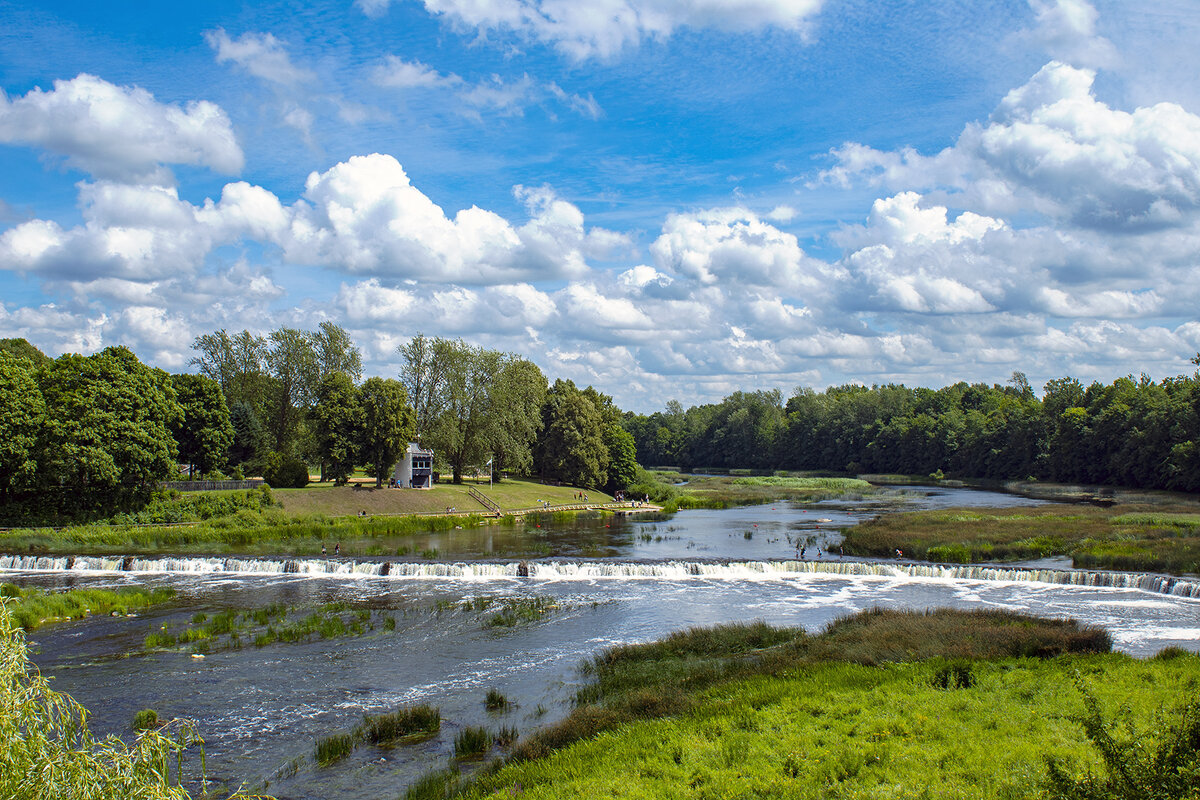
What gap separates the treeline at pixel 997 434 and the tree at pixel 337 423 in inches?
3659

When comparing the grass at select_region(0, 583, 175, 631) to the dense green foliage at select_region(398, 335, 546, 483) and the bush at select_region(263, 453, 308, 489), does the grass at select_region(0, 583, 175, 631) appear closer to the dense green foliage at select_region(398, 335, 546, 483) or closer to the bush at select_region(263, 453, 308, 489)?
the bush at select_region(263, 453, 308, 489)

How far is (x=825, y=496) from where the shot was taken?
102062mm

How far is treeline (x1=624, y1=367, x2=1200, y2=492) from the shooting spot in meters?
96.4

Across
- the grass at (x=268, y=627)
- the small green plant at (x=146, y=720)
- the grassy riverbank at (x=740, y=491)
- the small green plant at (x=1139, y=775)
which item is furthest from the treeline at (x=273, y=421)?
the small green plant at (x=1139, y=775)

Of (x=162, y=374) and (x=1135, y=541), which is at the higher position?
(x=162, y=374)

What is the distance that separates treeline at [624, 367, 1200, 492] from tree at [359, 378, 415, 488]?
291 feet

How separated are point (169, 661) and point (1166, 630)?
33.8 metres

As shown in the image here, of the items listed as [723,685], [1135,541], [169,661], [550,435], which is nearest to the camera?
[723,685]

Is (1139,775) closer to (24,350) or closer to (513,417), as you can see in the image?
(513,417)

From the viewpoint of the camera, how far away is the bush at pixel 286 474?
6988cm

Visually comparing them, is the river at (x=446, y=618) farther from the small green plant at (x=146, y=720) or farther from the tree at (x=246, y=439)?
the tree at (x=246, y=439)

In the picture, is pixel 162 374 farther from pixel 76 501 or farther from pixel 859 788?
pixel 859 788

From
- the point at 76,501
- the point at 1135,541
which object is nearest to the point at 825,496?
the point at 1135,541

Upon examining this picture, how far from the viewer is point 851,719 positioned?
14961 millimetres
